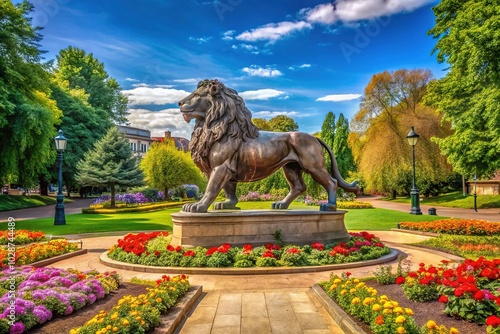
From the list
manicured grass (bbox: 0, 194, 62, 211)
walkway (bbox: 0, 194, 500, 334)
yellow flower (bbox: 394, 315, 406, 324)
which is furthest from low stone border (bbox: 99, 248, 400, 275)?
manicured grass (bbox: 0, 194, 62, 211)

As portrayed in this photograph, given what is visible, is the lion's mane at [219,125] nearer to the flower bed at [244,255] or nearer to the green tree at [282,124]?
the flower bed at [244,255]

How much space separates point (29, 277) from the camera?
600 centimetres

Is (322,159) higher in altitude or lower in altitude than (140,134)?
lower

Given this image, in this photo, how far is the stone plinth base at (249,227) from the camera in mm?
8375

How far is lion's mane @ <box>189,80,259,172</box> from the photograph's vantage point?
8.91 m

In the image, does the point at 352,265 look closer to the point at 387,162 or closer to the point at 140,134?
the point at 387,162

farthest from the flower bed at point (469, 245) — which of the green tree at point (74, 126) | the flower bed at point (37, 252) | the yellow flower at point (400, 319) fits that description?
the green tree at point (74, 126)

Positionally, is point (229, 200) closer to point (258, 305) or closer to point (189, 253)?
point (189, 253)

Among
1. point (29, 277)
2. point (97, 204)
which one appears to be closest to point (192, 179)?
point (97, 204)

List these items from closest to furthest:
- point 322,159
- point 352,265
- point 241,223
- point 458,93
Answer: point 352,265 < point 241,223 < point 322,159 < point 458,93

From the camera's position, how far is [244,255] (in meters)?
7.68

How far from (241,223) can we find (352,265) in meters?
2.73

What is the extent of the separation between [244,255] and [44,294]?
3.90 meters

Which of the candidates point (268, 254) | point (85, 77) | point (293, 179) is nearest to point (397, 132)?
point (293, 179)
